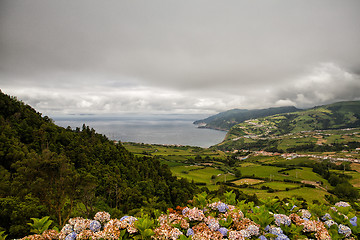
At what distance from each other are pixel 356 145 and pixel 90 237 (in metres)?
226

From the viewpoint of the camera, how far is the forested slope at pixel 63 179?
423 inches

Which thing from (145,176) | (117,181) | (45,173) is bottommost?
(145,176)

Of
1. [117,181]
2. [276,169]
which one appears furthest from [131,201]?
[276,169]

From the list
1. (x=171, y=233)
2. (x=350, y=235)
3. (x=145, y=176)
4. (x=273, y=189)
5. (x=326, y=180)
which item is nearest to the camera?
(x=171, y=233)

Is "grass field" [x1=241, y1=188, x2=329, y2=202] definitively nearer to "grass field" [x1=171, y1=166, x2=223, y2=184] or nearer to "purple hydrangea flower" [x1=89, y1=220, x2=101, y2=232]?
"grass field" [x1=171, y1=166, x2=223, y2=184]

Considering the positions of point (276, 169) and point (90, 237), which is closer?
point (90, 237)

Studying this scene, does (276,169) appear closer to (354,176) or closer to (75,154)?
(354,176)

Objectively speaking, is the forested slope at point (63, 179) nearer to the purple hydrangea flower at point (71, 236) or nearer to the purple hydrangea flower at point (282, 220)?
the purple hydrangea flower at point (71, 236)

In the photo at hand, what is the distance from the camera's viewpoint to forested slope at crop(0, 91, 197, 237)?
10.7 meters

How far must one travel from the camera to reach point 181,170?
76.5 metres

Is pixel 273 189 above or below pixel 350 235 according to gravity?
below

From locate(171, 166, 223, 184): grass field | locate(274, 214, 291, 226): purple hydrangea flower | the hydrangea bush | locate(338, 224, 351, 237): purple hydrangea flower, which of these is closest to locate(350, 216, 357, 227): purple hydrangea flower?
the hydrangea bush

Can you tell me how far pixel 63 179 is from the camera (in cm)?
1118

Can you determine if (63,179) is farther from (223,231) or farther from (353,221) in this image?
(353,221)
